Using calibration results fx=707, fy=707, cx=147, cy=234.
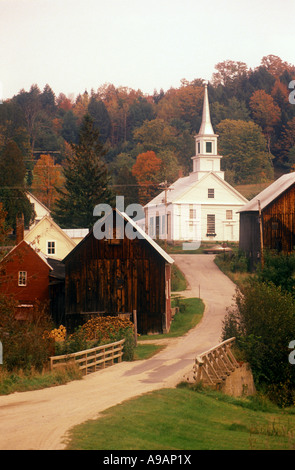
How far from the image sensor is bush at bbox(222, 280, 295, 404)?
3200cm

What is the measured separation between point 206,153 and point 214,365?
199 ft

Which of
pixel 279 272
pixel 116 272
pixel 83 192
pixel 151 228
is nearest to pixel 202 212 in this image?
pixel 151 228

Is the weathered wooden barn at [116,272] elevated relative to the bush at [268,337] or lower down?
elevated

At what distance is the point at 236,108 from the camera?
158125 mm

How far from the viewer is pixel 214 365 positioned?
28.8 meters

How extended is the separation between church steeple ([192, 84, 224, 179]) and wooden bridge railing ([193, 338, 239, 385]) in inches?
2217

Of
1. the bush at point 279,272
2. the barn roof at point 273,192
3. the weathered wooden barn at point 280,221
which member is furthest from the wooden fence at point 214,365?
the barn roof at point 273,192

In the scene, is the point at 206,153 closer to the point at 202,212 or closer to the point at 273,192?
the point at 202,212

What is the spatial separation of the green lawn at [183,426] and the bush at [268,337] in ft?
19.6

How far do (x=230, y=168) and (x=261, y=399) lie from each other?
107 m

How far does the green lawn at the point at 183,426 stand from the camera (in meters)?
16.8

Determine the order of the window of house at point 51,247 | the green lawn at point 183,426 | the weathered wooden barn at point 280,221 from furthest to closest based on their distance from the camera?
the window of house at point 51,247 → the weathered wooden barn at point 280,221 → the green lawn at point 183,426

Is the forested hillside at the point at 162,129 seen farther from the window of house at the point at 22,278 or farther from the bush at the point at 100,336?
the bush at the point at 100,336
